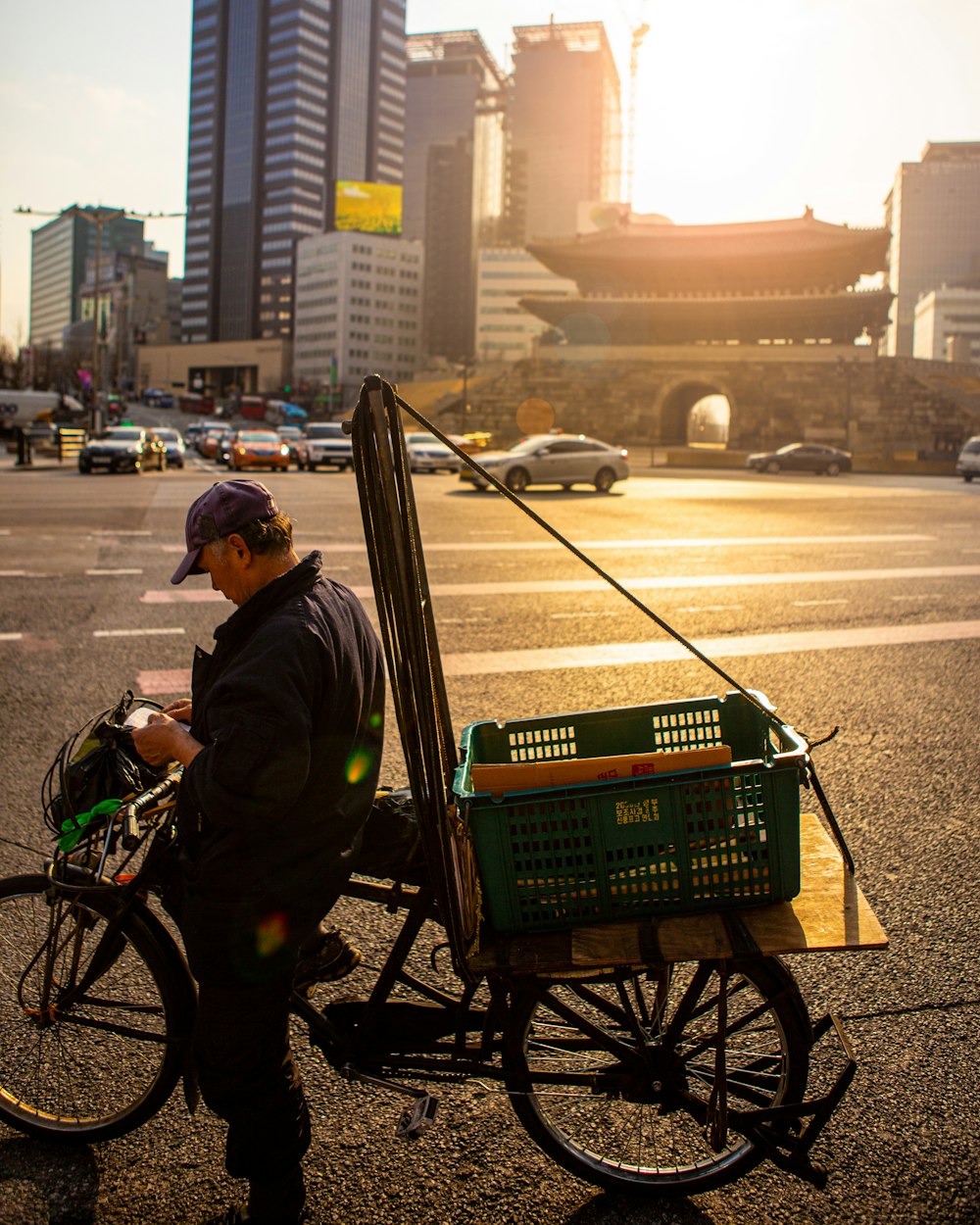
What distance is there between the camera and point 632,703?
296 inches

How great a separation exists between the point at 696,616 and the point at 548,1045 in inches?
305

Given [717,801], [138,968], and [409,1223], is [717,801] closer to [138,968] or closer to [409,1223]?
[409,1223]

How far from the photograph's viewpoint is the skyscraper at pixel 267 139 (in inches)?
6447

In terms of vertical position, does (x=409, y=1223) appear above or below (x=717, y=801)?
below

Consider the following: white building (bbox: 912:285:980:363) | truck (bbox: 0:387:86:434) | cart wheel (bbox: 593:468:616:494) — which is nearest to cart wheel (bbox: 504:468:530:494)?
cart wheel (bbox: 593:468:616:494)

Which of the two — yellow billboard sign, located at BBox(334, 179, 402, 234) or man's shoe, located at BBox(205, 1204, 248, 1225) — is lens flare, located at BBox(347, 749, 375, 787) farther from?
yellow billboard sign, located at BBox(334, 179, 402, 234)

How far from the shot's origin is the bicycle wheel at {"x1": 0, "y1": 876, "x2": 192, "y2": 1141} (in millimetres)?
2842

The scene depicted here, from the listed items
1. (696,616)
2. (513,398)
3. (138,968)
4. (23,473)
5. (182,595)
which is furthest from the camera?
(513,398)

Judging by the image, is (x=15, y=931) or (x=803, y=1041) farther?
(x=15, y=931)

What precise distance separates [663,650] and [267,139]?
17598 cm

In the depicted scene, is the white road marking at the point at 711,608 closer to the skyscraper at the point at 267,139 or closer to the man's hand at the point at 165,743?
the man's hand at the point at 165,743

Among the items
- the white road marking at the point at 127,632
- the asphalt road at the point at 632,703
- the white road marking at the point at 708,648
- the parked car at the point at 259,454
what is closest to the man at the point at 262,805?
the asphalt road at the point at 632,703

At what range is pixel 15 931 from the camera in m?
2.96

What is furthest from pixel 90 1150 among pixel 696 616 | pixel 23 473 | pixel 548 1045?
pixel 23 473
